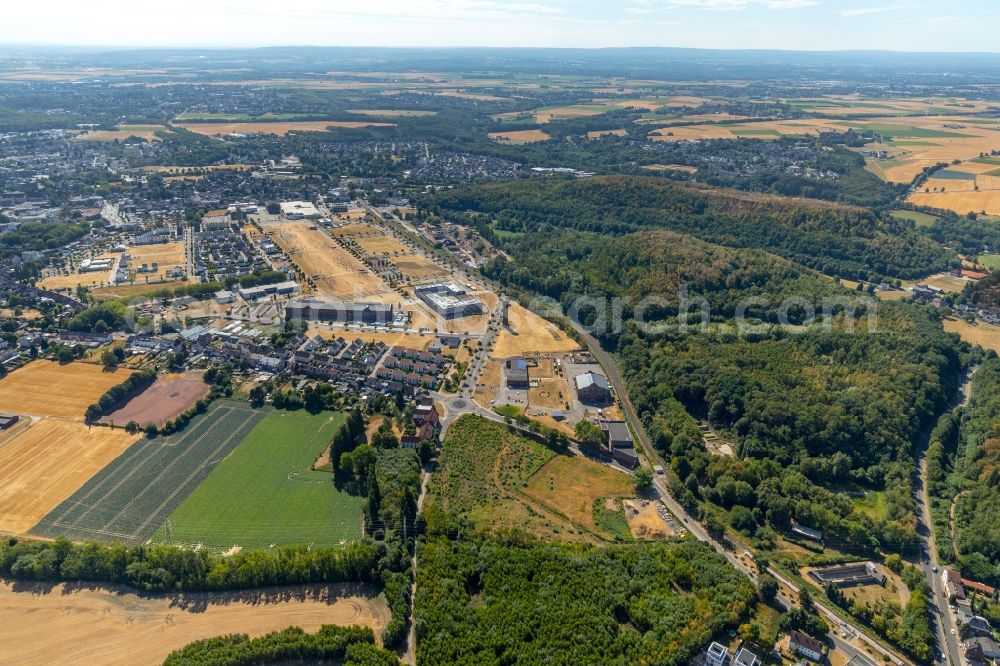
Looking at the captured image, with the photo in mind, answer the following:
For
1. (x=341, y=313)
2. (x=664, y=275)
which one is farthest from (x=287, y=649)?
(x=664, y=275)

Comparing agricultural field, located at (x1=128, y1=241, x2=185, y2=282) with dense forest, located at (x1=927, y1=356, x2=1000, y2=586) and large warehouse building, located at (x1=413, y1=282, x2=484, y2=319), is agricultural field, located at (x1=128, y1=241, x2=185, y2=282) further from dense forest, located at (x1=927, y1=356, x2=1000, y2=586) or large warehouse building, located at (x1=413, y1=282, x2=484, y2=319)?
dense forest, located at (x1=927, y1=356, x2=1000, y2=586)

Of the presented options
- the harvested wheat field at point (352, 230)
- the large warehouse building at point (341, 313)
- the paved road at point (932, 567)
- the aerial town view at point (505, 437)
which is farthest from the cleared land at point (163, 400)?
the paved road at point (932, 567)

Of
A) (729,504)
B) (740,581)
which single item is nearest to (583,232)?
(729,504)

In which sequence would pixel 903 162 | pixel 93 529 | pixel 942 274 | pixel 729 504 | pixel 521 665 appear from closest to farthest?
pixel 521 665 → pixel 93 529 → pixel 729 504 → pixel 942 274 → pixel 903 162

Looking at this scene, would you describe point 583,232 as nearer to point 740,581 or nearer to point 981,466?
point 981,466

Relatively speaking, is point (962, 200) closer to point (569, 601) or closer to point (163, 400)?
point (569, 601)

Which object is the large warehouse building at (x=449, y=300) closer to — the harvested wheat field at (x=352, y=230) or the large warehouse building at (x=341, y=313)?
the large warehouse building at (x=341, y=313)
